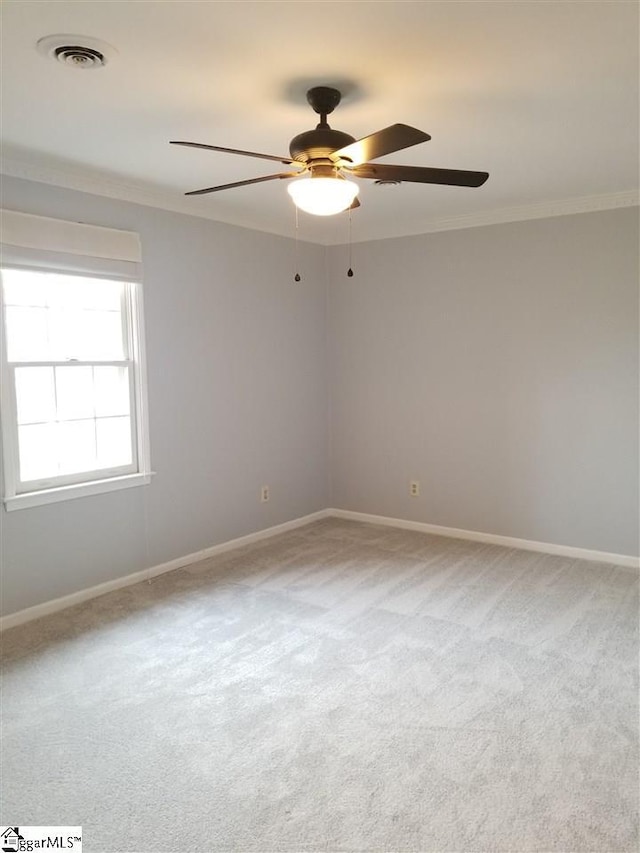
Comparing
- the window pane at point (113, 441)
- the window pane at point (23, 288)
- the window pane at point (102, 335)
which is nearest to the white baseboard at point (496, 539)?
the window pane at point (113, 441)

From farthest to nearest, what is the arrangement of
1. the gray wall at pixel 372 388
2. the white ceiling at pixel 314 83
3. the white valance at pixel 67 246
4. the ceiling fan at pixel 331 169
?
the gray wall at pixel 372 388, the white valance at pixel 67 246, the ceiling fan at pixel 331 169, the white ceiling at pixel 314 83

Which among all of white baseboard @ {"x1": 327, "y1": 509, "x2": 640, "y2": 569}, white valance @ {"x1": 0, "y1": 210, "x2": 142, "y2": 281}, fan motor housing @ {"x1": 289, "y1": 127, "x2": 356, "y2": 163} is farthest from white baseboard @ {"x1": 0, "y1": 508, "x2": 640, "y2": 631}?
fan motor housing @ {"x1": 289, "y1": 127, "x2": 356, "y2": 163}

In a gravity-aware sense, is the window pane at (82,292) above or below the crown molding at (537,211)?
below

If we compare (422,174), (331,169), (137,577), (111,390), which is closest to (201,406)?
(111,390)

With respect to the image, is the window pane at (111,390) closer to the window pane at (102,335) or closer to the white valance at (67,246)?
the window pane at (102,335)

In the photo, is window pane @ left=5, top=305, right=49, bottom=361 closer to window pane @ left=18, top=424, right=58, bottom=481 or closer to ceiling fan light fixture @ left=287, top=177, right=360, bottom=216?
window pane @ left=18, top=424, right=58, bottom=481

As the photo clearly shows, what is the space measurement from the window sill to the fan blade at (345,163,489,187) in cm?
237

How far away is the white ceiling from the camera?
6.11 feet

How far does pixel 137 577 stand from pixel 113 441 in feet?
2.90

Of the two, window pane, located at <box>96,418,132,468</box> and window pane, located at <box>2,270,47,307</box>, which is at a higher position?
window pane, located at <box>2,270,47,307</box>

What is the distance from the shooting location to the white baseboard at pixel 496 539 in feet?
13.9

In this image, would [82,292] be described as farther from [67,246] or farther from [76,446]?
[76,446]

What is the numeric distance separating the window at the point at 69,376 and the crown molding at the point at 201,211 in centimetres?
25

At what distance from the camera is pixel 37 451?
3479mm
